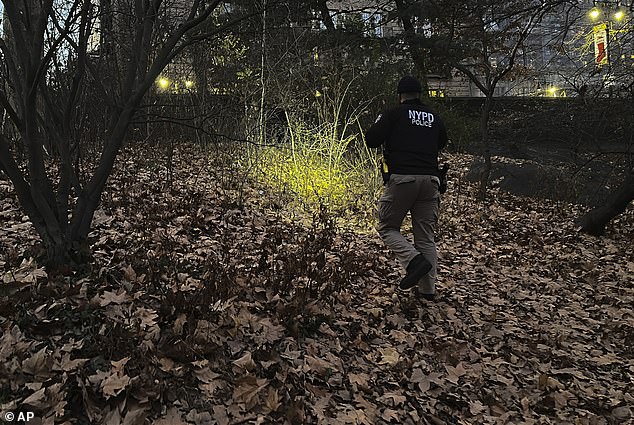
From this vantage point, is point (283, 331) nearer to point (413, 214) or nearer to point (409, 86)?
point (413, 214)

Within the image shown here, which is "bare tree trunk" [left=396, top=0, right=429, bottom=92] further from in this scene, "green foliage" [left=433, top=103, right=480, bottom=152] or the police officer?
the police officer

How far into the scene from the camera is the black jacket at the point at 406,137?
4.84m

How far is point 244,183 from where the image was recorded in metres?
8.59

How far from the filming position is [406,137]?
→ 15.9 feet

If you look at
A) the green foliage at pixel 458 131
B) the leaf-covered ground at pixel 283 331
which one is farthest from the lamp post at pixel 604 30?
the green foliage at pixel 458 131

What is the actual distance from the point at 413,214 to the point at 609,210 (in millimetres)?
5465

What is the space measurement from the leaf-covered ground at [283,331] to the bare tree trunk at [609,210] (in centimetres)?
220

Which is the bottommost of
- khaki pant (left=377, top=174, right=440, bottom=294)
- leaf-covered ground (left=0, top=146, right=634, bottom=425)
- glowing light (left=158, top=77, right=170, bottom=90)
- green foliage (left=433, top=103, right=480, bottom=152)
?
leaf-covered ground (left=0, top=146, right=634, bottom=425)

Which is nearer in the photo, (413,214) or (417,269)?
(417,269)

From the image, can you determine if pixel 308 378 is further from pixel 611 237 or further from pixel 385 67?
pixel 385 67

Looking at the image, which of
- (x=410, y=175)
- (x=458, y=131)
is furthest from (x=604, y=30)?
(x=458, y=131)

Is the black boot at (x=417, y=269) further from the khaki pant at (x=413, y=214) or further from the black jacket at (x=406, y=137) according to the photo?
the black jacket at (x=406, y=137)

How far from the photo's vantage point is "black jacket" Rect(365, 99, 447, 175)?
4836 millimetres

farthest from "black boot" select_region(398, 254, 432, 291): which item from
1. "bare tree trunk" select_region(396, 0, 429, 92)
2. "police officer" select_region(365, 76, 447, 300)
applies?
"bare tree trunk" select_region(396, 0, 429, 92)
